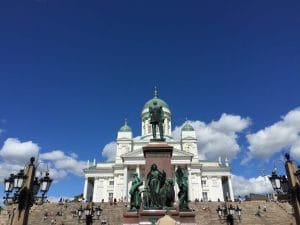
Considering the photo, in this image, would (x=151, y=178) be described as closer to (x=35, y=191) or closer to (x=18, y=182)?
(x=35, y=191)

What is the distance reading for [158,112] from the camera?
1880 cm

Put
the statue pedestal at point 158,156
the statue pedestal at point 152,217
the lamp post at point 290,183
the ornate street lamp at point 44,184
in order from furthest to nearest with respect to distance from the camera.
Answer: the statue pedestal at point 158,156 < the statue pedestal at point 152,217 < the ornate street lamp at point 44,184 < the lamp post at point 290,183

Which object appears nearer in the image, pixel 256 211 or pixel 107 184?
pixel 256 211

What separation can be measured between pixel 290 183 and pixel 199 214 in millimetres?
25021

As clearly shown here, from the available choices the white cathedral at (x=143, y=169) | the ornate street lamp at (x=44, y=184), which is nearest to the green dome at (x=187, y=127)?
the white cathedral at (x=143, y=169)

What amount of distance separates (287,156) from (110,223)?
24.7 meters

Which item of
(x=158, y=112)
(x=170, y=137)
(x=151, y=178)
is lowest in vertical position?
(x=151, y=178)

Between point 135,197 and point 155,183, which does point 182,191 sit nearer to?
point 155,183

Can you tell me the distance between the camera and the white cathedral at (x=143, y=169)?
62.4 metres

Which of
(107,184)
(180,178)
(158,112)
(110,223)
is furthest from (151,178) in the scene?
(107,184)

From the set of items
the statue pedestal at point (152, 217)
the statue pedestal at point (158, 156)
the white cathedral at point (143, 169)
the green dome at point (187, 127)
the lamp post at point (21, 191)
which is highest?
the green dome at point (187, 127)

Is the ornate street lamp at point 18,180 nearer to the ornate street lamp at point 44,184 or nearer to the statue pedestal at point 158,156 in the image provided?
the ornate street lamp at point 44,184

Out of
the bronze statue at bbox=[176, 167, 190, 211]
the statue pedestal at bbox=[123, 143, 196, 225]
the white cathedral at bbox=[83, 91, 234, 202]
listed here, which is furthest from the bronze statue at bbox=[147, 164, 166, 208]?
the white cathedral at bbox=[83, 91, 234, 202]

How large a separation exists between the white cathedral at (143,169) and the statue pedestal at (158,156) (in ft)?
148
